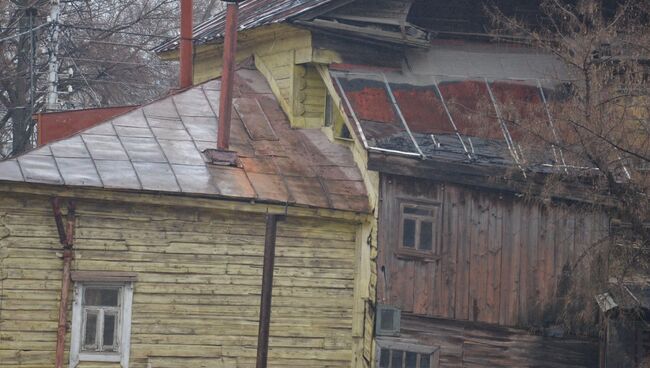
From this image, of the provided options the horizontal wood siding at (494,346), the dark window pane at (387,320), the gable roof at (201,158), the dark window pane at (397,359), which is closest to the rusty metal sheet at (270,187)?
the gable roof at (201,158)

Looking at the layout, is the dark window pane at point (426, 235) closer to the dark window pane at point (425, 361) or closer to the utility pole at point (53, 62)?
the dark window pane at point (425, 361)

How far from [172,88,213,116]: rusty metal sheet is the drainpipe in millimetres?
2875

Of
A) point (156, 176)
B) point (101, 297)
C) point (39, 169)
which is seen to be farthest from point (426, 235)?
point (39, 169)

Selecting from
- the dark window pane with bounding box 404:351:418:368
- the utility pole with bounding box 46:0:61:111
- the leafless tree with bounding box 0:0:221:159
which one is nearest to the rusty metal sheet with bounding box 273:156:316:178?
the dark window pane with bounding box 404:351:418:368

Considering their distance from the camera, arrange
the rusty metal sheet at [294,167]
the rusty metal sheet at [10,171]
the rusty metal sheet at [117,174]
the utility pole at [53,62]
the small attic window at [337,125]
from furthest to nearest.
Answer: the utility pole at [53,62] → the small attic window at [337,125] → the rusty metal sheet at [294,167] → the rusty metal sheet at [117,174] → the rusty metal sheet at [10,171]

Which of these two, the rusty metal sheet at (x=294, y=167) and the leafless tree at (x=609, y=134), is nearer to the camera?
the leafless tree at (x=609, y=134)

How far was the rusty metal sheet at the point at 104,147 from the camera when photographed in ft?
47.0

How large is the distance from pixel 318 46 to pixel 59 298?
16.2ft

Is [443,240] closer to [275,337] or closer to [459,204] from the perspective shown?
[459,204]

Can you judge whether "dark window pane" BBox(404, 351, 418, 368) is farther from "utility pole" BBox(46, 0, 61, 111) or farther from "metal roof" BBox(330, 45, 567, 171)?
"utility pole" BBox(46, 0, 61, 111)

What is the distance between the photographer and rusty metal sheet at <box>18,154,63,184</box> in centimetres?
1341

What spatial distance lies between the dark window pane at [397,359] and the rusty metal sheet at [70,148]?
4.68m

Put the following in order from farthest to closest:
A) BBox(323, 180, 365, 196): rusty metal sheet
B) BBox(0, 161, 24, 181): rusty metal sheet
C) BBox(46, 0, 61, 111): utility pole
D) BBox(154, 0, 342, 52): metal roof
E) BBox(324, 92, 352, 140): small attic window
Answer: BBox(46, 0, 61, 111): utility pole < BBox(324, 92, 352, 140): small attic window < BBox(154, 0, 342, 52): metal roof < BBox(323, 180, 365, 196): rusty metal sheet < BBox(0, 161, 24, 181): rusty metal sheet

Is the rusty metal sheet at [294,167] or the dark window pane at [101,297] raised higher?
the rusty metal sheet at [294,167]
